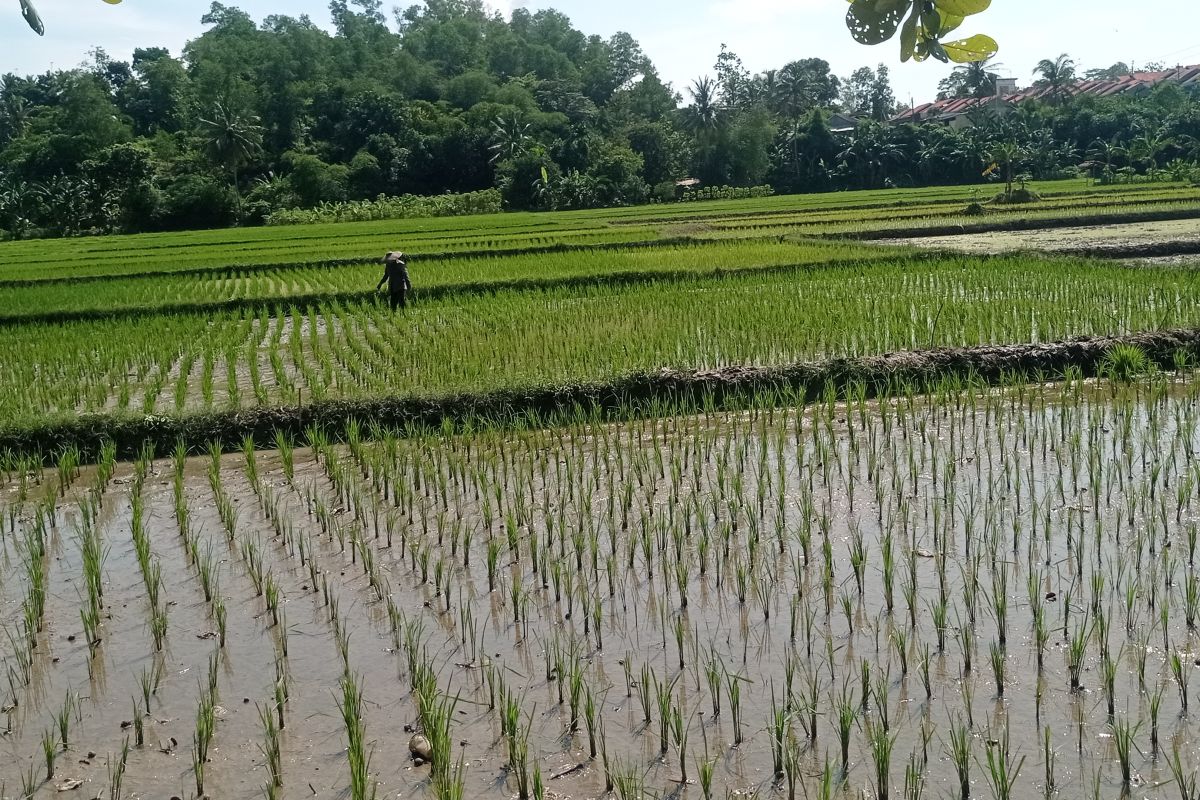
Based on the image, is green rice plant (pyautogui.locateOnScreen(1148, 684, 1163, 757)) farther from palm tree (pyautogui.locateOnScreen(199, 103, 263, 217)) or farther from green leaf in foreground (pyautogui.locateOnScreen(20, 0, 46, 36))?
palm tree (pyautogui.locateOnScreen(199, 103, 263, 217))

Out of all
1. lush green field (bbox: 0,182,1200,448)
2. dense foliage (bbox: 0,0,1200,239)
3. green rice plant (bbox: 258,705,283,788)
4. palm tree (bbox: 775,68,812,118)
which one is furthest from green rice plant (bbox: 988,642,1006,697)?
palm tree (bbox: 775,68,812,118)

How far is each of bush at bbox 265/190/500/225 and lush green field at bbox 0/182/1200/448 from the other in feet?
52.7

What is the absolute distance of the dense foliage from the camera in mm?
33888

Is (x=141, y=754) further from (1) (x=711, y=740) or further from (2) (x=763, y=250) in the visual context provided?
(2) (x=763, y=250)

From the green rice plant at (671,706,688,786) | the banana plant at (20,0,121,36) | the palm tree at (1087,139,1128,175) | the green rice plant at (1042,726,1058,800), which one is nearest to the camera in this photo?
the banana plant at (20,0,121,36)

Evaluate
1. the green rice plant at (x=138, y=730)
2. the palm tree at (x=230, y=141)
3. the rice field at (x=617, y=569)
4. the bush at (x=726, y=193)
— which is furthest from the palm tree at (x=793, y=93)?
the green rice plant at (x=138, y=730)

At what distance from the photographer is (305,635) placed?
11.2 feet

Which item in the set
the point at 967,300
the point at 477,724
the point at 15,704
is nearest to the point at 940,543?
the point at 477,724

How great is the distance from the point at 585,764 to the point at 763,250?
11.9 m

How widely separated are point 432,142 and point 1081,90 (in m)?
28.6

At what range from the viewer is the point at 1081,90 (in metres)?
48.3

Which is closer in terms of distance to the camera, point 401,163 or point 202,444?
point 202,444

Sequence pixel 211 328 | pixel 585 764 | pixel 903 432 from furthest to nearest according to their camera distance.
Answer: pixel 211 328
pixel 903 432
pixel 585 764

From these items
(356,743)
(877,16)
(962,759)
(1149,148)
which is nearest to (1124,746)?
(962,759)
